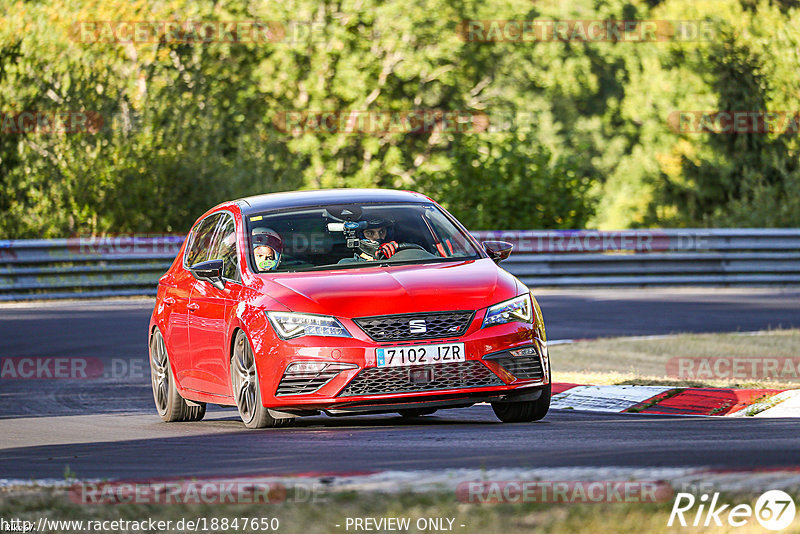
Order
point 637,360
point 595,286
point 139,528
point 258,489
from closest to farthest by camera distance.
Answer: point 139,528
point 258,489
point 637,360
point 595,286

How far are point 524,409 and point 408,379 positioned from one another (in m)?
1.21

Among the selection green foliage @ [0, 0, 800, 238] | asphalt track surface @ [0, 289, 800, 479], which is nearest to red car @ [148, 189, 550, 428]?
asphalt track surface @ [0, 289, 800, 479]

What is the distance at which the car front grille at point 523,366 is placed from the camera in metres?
9.02

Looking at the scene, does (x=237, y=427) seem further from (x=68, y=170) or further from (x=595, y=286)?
(x=68, y=170)

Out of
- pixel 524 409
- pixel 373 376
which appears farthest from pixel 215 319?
pixel 524 409

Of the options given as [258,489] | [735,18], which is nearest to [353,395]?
[258,489]

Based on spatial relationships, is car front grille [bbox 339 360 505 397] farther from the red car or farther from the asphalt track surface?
the asphalt track surface

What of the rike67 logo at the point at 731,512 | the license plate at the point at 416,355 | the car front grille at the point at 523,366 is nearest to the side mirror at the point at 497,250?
the car front grille at the point at 523,366

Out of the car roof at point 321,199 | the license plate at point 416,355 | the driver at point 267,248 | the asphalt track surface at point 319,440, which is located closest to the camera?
the asphalt track surface at point 319,440

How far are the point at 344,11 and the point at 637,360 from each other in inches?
1178

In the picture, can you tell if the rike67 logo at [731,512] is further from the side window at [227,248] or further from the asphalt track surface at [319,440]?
the side window at [227,248]

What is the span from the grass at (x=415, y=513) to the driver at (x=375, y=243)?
3979mm

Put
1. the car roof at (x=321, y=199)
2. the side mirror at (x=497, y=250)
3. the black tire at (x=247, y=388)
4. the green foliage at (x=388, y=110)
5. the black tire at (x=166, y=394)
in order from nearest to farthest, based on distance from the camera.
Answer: the black tire at (x=247, y=388), the side mirror at (x=497, y=250), the car roof at (x=321, y=199), the black tire at (x=166, y=394), the green foliage at (x=388, y=110)

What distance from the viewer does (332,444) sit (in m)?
8.20
